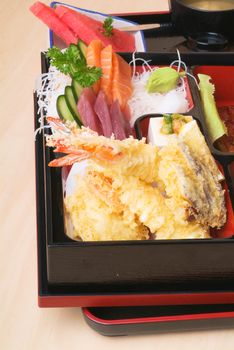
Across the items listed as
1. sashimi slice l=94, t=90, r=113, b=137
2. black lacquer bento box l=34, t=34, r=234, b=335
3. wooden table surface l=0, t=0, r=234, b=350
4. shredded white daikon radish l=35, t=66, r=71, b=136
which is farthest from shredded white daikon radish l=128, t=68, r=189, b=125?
black lacquer bento box l=34, t=34, r=234, b=335

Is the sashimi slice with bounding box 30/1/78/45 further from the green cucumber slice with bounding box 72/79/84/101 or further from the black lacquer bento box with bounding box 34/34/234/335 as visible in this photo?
the black lacquer bento box with bounding box 34/34/234/335

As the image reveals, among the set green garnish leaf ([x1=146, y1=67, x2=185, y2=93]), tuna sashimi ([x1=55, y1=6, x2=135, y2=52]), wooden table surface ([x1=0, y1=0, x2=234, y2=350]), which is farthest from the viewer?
tuna sashimi ([x1=55, y1=6, x2=135, y2=52])

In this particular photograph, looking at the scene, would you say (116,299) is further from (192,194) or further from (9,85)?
(9,85)

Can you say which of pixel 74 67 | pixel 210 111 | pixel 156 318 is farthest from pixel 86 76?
pixel 156 318

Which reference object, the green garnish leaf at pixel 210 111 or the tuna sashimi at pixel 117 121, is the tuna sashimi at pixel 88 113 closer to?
the tuna sashimi at pixel 117 121

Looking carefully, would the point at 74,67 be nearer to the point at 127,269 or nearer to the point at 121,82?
the point at 121,82

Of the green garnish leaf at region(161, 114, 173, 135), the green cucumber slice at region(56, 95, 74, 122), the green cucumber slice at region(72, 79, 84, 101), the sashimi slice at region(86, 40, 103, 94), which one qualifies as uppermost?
the sashimi slice at region(86, 40, 103, 94)

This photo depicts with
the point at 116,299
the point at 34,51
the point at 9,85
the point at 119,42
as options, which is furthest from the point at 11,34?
the point at 116,299
